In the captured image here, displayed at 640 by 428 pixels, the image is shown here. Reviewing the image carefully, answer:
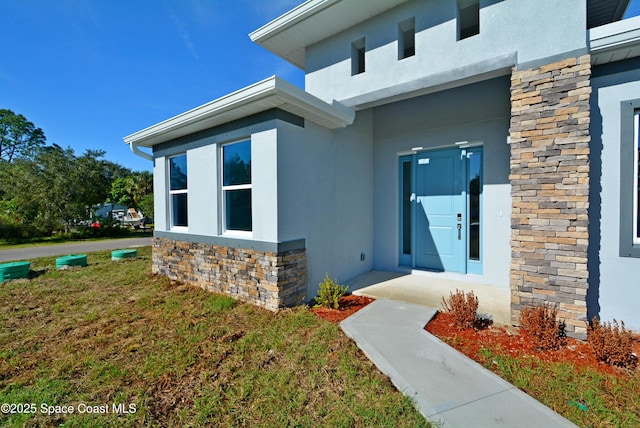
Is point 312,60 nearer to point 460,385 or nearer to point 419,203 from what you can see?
point 419,203

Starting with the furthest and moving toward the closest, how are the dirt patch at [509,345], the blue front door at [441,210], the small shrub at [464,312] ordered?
1. the blue front door at [441,210]
2. the small shrub at [464,312]
3. the dirt patch at [509,345]

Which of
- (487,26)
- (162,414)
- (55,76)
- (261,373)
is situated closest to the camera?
(162,414)

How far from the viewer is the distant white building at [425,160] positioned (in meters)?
3.35

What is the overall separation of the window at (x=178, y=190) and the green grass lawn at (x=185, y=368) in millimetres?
2241

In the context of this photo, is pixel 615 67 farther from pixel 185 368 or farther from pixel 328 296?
pixel 185 368

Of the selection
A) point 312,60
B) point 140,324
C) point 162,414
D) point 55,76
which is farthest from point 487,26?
point 55,76

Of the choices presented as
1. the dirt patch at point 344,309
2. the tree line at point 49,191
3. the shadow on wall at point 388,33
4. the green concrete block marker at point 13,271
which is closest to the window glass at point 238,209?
the dirt patch at point 344,309

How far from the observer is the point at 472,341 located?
131 inches

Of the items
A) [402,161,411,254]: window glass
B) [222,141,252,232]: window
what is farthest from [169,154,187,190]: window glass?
[402,161,411,254]: window glass

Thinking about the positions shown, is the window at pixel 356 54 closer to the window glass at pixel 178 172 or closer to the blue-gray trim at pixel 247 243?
the blue-gray trim at pixel 247 243

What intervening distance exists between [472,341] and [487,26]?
14.6 ft

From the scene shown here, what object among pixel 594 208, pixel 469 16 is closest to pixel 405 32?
pixel 469 16

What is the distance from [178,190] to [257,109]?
136 inches

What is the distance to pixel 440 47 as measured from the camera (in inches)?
166
